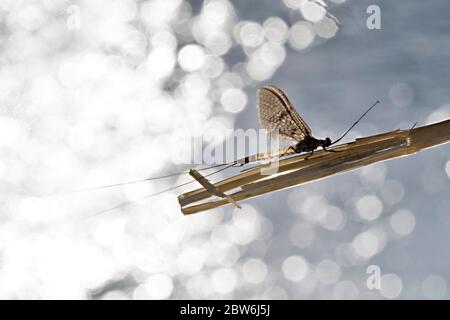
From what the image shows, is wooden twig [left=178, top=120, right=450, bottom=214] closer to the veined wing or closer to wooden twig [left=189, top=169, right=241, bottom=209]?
wooden twig [left=189, top=169, right=241, bottom=209]

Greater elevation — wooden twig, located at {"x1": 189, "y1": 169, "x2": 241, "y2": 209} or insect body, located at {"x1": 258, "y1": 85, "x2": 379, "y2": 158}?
insect body, located at {"x1": 258, "y1": 85, "x2": 379, "y2": 158}

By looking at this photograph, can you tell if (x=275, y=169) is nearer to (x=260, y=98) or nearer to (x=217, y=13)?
(x=260, y=98)

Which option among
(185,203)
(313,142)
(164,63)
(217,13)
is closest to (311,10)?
(217,13)

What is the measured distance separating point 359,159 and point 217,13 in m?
4.84

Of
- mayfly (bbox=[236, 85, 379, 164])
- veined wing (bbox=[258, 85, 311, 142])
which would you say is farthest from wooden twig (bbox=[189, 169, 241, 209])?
veined wing (bbox=[258, 85, 311, 142])

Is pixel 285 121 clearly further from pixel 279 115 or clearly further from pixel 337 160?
pixel 337 160

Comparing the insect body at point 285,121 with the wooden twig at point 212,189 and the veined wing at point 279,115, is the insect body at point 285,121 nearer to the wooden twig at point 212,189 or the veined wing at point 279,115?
the veined wing at point 279,115

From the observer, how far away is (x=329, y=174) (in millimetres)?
1880

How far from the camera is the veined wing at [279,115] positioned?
192 centimetres

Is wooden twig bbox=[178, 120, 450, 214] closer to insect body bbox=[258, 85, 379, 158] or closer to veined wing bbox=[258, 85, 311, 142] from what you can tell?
insect body bbox=[258, 85, 379, 158]

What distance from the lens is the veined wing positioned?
192cm

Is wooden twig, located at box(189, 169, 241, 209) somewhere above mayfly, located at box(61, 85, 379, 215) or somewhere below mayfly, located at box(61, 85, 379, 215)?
below


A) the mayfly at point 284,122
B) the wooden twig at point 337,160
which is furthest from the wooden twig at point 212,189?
the mayfly at point 284,122

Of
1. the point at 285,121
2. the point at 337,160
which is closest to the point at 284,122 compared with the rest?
the point at 285,121
